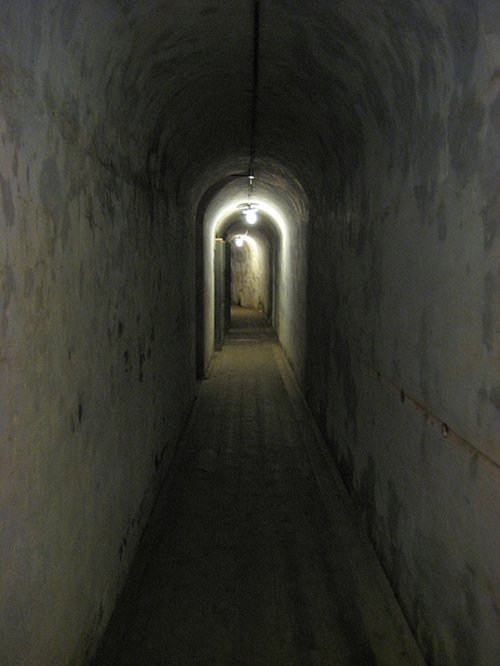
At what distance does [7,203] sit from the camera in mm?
1816

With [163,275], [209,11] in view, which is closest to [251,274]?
[163,275]

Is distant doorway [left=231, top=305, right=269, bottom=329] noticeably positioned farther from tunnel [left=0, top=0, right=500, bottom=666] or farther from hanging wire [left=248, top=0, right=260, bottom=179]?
tunnel [left=0, top=0, right=500, bottom=666]

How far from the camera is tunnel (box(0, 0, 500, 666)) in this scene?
2.03 meters

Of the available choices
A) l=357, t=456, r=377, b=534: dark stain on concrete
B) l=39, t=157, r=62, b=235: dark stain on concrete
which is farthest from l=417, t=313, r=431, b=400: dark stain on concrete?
l=39, t=157, r=62, b=235: dark stain on concrete

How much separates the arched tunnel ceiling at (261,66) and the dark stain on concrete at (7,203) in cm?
53

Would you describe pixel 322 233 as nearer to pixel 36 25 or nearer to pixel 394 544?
pixel 394 544

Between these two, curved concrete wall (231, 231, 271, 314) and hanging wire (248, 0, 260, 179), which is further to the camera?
curved concrete wall (231, 231, 271, 314)

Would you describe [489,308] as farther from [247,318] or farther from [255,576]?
[247,318]

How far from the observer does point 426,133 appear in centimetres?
286

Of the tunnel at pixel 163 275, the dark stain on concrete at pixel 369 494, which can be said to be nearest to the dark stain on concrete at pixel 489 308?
the tunnel at pixel 163 275

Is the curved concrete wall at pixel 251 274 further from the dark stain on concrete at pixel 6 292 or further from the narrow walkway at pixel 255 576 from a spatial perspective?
the dark stain on concrete at pixel 6 292

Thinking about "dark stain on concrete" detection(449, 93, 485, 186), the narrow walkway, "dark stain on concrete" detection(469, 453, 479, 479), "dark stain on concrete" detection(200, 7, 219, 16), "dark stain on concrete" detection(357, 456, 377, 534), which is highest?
"dark stain on concrete" detection(200, 7, 219, 16)

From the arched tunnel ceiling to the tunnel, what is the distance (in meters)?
Answer: 0.02

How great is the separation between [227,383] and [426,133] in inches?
296
